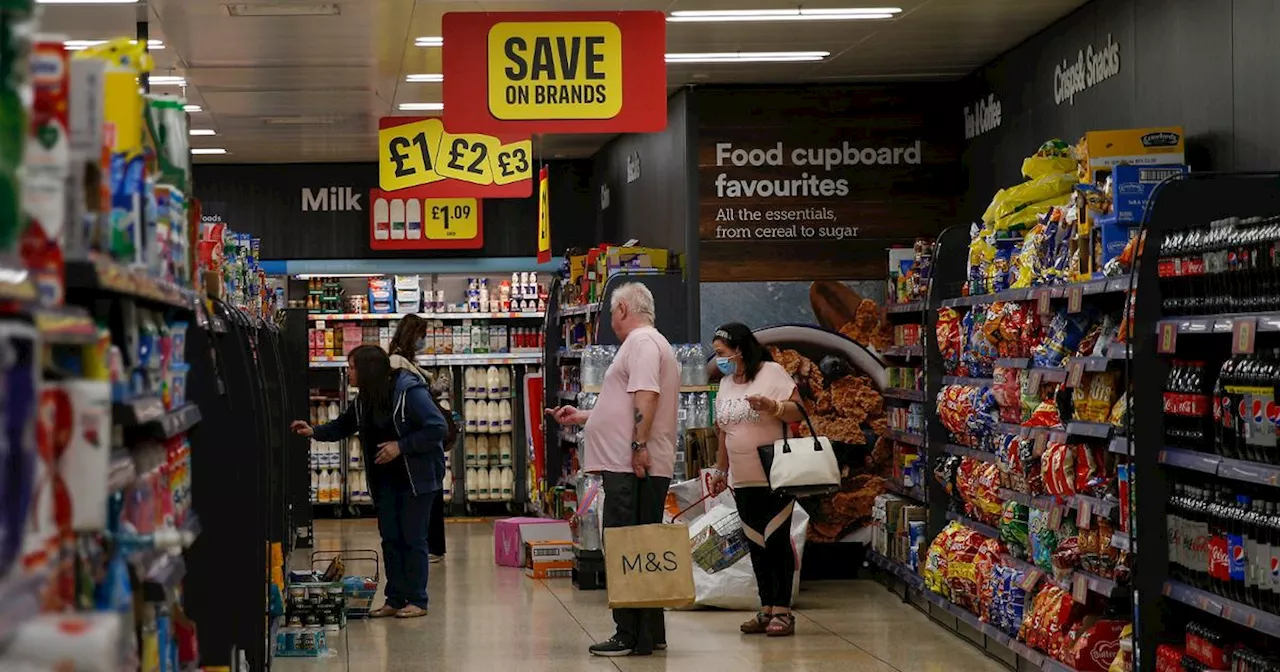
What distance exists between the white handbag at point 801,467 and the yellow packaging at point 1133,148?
72.4 inches

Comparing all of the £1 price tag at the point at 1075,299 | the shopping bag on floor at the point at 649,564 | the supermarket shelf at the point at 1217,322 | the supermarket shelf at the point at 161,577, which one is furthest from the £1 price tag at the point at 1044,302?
the supermarket shelf at the point at 161,577

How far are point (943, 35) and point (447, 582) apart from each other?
15.3ft

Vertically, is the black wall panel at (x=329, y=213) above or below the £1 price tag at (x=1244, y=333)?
above

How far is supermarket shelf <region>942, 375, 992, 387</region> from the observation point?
27.5 ft

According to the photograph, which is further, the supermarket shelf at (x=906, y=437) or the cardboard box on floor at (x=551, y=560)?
the cardboard box on floor at (x=551, y=560)

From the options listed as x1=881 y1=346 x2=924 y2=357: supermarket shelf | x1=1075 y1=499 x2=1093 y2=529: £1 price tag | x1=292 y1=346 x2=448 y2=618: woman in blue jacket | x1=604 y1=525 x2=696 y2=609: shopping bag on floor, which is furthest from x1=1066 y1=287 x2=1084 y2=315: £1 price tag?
x1=292 y1=346 x2=448 y2=618: woman in blue jacket

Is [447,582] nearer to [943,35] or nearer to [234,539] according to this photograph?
[943,35]

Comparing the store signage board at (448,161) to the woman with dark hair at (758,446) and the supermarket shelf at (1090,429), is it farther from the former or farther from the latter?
the supermarket shelf at (1090,429)

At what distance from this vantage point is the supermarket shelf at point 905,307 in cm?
956

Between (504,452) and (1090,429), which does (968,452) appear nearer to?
(1090,429)

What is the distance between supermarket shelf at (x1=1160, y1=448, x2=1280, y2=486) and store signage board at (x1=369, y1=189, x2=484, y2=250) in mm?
10304

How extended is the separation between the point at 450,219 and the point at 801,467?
8130 mm

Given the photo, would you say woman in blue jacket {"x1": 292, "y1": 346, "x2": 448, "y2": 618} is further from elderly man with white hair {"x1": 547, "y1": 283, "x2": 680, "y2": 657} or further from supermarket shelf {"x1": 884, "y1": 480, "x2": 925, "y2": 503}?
supermarket shelf {"x1": 884, "y1": 480, "x2": 925, "y2": 503}

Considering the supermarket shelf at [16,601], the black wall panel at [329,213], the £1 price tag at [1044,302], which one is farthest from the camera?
the black wall panel at [329,213]
